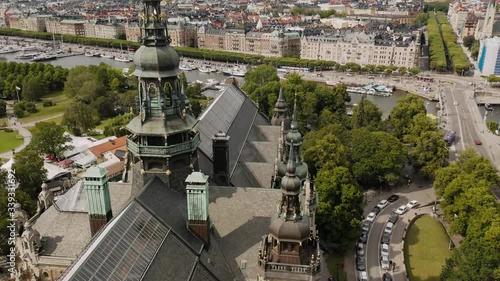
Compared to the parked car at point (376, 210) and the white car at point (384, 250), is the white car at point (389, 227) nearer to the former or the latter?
the parked car at point (376, 210)

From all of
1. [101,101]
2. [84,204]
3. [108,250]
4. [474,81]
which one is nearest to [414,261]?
[84,204]

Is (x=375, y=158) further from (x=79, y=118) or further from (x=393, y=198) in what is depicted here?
(x=79, y=118)

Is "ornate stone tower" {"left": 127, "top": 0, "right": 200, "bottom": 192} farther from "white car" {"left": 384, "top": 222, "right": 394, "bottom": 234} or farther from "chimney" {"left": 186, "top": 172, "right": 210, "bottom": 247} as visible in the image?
"white car" {"left": 384, "top": 222, "right": 394, "bottom": 234}

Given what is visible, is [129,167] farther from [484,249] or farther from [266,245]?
[484,249]

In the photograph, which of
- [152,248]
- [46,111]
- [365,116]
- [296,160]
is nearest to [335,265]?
[296,160]

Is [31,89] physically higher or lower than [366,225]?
higher

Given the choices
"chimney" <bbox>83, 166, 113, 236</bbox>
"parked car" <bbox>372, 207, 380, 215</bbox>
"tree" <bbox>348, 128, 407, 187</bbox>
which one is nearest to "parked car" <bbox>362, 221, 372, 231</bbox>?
"parked car" <bbox>372, 207, 380, 215</bbox>
